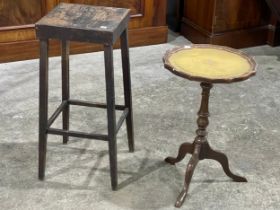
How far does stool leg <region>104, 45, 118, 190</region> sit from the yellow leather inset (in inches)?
10.5

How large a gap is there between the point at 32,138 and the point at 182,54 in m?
1.02

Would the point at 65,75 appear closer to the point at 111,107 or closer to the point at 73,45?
the point at 111,107

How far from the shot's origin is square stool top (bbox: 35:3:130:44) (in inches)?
82.1

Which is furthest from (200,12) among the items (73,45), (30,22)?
(30,22)

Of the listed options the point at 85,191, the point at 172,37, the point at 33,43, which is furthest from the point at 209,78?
the point at 172,37

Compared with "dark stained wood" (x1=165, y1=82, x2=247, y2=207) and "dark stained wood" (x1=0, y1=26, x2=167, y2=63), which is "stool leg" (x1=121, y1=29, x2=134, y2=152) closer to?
"dark stained wood" (x1=165, y1=82, x2=247, y2=207)

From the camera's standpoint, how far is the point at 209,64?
2.14 m

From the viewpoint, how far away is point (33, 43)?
12.2ft

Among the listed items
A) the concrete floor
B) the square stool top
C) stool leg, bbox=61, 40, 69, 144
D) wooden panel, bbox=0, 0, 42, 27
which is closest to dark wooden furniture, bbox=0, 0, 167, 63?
wooden panel, bbox=0, 0, 42, 27

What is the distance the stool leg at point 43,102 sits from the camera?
2137mm

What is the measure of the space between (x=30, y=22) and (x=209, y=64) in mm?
1965

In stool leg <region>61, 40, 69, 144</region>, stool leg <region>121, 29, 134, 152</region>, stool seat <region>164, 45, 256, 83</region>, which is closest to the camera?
stool seat <region>164, 45, 256, 83</region>

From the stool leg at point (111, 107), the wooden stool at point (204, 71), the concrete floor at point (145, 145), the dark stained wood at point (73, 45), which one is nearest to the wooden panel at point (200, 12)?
the dark stained wood at point (73, 45)

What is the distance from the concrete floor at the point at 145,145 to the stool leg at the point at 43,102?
110 millimetres
